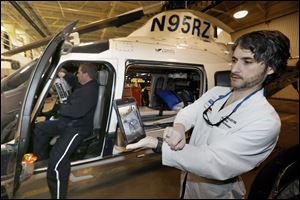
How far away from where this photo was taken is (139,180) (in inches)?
35.4

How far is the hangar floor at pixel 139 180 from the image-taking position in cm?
73

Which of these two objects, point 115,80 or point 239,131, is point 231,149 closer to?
point 239,131

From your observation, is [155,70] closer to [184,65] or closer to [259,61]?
[184,65]

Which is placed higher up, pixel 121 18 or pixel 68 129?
pixel 121 18

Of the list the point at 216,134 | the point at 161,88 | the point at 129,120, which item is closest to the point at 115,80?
the point at 161,88

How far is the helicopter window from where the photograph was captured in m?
0.65

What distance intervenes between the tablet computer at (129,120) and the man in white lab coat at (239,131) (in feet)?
0.08

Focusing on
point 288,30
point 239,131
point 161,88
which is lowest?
point 239,131

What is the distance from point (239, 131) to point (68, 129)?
1025 millimetres

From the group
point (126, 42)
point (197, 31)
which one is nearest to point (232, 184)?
point (126, 42)

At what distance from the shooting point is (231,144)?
1.57ft

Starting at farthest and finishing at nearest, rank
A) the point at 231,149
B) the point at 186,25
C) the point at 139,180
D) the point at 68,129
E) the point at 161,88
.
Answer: the point at 186,25 < the point at 68,129 < the point at 139,180 < the point at 161,88 < the point at 231,149

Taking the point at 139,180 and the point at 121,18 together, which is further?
the point at 121,18

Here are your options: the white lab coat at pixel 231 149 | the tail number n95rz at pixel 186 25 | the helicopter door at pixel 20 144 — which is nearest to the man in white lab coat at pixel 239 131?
the white lab coat at pixel 231 149
